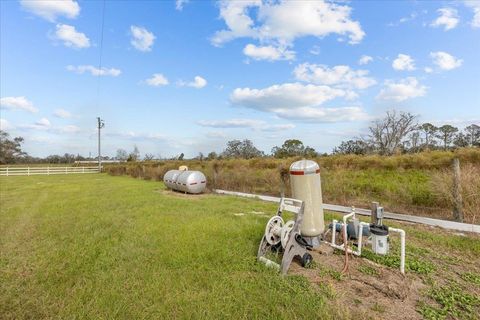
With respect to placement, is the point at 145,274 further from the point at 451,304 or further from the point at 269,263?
the point at 451,304

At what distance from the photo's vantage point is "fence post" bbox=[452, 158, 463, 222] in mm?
7156

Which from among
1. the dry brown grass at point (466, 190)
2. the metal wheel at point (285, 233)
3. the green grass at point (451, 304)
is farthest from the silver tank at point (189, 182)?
the green grass at point (451, 304)

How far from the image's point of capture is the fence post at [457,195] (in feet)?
23.5

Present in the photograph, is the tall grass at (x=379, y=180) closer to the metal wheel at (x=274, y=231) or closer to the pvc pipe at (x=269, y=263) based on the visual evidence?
the metal wheel at (x=274, y=231)

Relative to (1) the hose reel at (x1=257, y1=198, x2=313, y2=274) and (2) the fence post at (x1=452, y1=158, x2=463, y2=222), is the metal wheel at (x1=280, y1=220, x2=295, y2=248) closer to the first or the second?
(1) the hose reel at (x1=257, y1=198, x2=313, y2=274)

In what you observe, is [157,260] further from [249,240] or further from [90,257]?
[249,240]

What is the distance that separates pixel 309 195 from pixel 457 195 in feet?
16.0

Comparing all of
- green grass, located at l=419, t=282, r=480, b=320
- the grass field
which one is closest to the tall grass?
the grass field

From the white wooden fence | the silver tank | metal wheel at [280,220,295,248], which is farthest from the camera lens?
the white wooden fence

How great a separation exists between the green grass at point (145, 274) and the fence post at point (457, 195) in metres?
4.63

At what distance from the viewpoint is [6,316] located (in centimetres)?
303

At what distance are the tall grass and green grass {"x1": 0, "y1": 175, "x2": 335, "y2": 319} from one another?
5.02 metres

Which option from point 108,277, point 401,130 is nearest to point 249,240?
point 108,277

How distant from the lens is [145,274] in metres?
3.95
